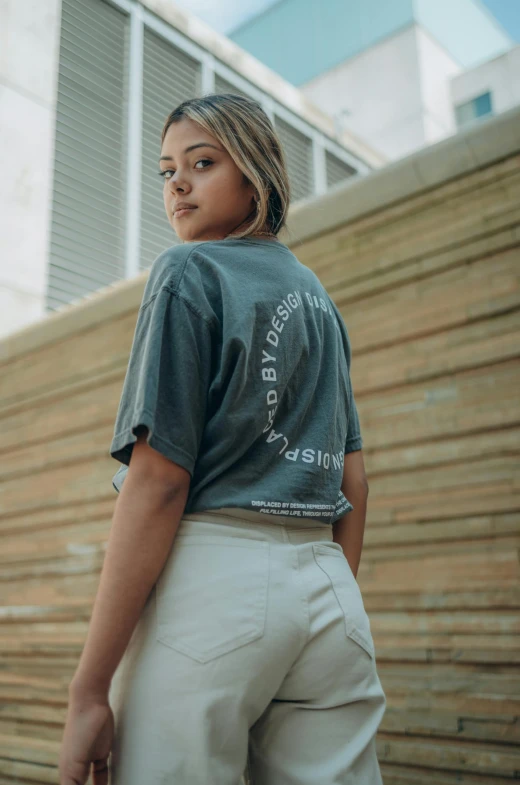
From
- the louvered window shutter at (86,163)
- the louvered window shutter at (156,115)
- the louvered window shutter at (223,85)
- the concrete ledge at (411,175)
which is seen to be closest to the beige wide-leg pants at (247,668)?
the concrete ledge at (411,175)

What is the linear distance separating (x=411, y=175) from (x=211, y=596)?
2109mm

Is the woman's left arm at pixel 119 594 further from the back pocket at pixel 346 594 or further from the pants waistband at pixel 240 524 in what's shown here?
the back pocket at pixel 346 594

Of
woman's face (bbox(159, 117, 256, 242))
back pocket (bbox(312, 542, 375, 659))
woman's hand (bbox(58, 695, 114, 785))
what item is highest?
woman's face (bbox(159, 117, 256, 242))

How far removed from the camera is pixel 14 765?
3.48 m

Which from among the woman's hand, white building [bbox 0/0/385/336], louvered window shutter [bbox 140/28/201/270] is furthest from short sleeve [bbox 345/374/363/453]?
louvered window shutter [bbox 140/28/201/270]

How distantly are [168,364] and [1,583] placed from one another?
11.4ft

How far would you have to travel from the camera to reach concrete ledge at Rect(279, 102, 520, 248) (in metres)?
2.41

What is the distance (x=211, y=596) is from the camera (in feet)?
2.86

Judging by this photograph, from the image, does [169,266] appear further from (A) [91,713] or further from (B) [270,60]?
(B) [270,60]

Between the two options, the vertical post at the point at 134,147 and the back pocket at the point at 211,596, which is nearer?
the back pocket at the point at 211,596

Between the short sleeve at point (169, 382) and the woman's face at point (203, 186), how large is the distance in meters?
0.23

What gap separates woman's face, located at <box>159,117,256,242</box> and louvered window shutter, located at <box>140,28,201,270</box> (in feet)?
14.4

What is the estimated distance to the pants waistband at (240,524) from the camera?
3.04 feet

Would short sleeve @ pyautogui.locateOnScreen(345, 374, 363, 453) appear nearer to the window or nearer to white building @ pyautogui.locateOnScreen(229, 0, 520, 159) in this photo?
white building @ pyautogui.locateOnScreen(229, 0, 520, 159)
